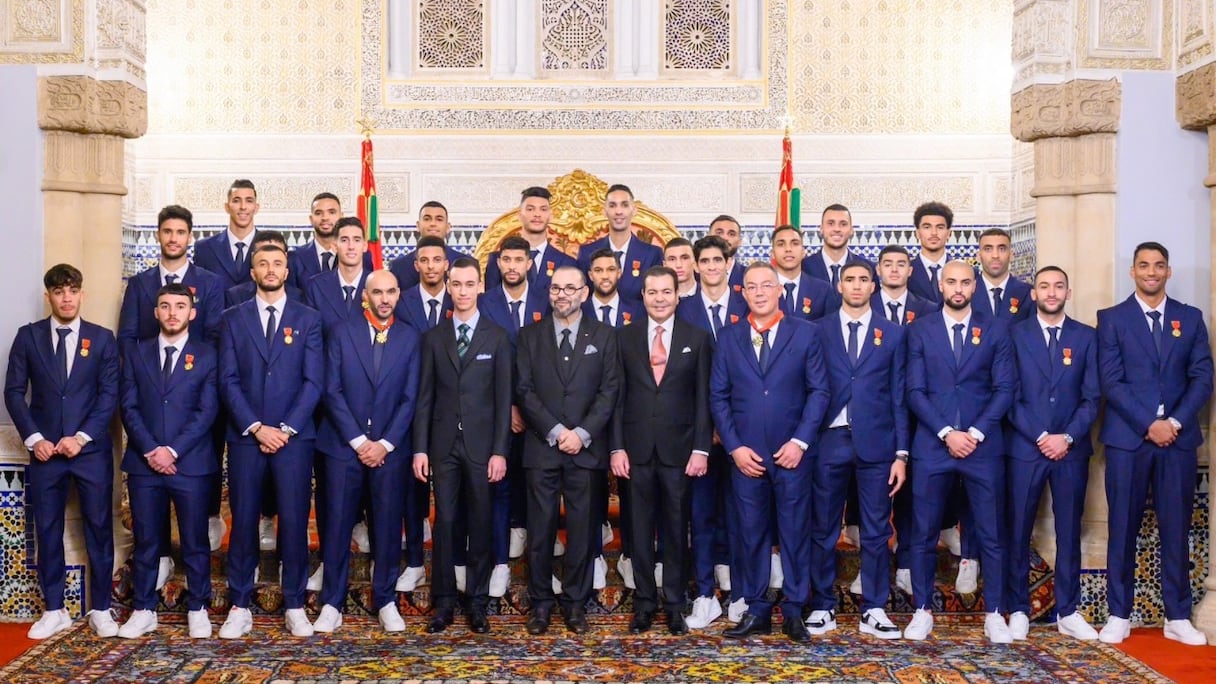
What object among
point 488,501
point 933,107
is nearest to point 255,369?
point 488,501

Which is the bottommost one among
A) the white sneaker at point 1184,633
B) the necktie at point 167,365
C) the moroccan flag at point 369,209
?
the white sneaker at point 1184,633

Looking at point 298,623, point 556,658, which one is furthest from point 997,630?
point 298,623

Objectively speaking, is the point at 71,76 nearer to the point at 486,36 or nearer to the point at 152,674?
the point at 152,674

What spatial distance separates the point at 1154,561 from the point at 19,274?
5.31 meters

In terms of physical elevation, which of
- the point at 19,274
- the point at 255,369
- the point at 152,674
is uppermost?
the point at 19,274

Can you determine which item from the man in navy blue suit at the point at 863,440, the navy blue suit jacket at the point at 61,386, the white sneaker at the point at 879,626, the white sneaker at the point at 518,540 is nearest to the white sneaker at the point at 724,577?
the man in navy blue suit at the point at 863,440

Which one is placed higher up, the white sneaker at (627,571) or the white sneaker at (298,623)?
the white sneaker at (627,571)

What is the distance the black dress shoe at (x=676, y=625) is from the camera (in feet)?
18.5

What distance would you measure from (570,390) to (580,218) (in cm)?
325

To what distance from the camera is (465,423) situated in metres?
5.59

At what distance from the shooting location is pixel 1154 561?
6.04 metres

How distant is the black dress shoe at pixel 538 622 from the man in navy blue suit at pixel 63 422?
1.75 metres

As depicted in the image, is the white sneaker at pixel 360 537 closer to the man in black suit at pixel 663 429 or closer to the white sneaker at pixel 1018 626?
the man in black suit at pixel 663 429

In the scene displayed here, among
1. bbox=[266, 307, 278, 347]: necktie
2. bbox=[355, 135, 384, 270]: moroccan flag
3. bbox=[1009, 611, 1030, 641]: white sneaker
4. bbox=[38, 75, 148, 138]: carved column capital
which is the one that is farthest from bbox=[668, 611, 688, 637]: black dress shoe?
bbox=[38, 75, 148, 138]: carved column capital
